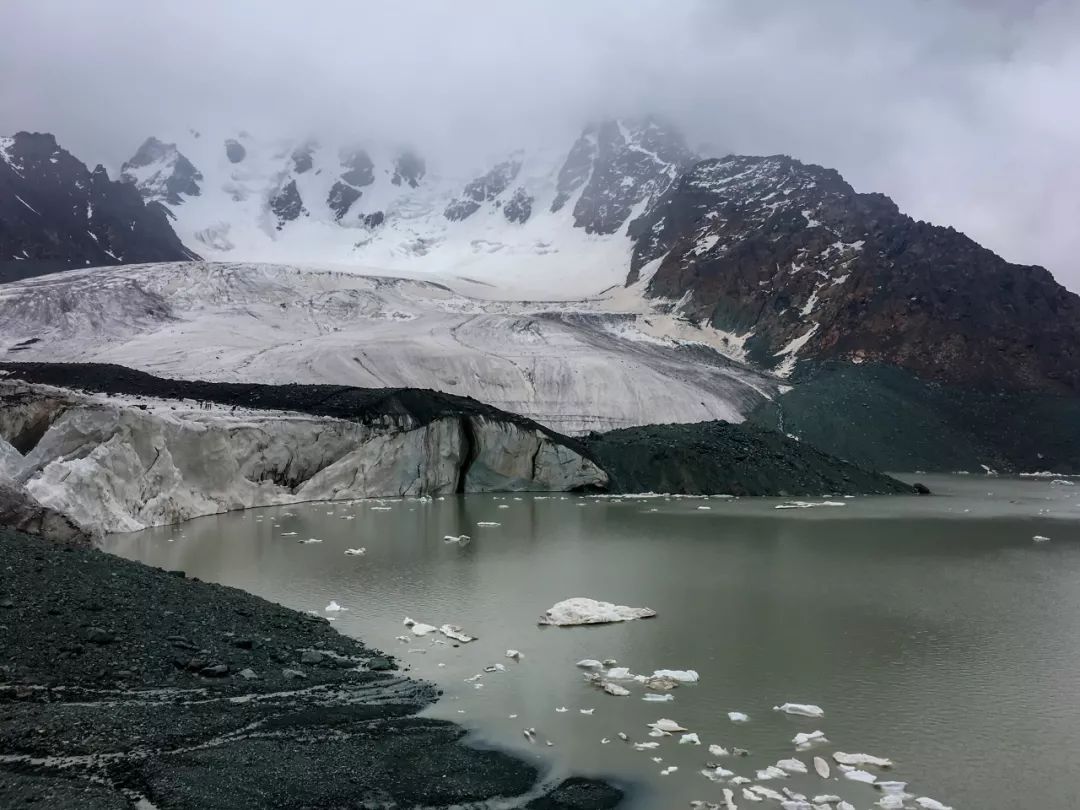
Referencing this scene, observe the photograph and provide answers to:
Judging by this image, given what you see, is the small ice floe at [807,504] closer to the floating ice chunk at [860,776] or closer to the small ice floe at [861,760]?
the small ice floe at [861,760]

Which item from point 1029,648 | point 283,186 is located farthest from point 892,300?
point 283,186

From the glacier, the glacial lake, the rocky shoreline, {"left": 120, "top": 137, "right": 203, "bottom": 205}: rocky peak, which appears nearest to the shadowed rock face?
the glacier

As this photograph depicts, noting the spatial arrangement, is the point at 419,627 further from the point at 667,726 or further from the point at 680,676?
the point at 667,726

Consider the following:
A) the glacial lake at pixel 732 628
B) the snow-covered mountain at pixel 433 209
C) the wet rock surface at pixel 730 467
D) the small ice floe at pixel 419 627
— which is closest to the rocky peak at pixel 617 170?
the snow-covered mountain at pixel 433 209

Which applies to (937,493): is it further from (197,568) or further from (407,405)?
(197,568)

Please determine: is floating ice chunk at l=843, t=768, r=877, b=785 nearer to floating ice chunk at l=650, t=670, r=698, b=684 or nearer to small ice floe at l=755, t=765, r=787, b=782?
small ice floe at l=755, t=765, r=787, b=782

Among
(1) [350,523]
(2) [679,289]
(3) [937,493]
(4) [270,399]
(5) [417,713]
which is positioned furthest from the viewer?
(2) [679,289]

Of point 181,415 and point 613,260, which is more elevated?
point 613,260
